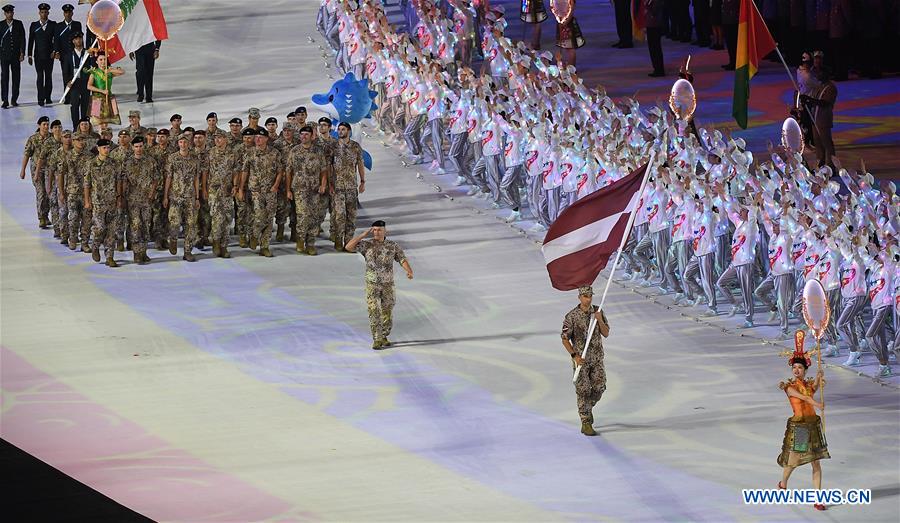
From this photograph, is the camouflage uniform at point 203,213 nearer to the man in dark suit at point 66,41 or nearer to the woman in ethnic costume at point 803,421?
the man in dark suit at point 66,41

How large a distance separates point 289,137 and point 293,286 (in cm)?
202

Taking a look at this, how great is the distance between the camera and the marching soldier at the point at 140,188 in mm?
21875

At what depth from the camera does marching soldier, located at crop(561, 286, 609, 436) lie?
1636 cm

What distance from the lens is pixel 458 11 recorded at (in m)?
29.3

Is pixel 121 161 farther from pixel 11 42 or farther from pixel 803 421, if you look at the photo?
pixel 803 421

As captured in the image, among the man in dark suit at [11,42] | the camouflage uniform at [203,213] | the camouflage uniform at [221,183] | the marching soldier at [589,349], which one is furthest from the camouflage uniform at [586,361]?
the man in dark suit at [11,42]

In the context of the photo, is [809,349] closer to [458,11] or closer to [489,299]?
[489,299]

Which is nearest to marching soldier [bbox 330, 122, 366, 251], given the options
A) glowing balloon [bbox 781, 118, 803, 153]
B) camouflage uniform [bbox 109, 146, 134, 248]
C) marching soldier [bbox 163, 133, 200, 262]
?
marching soldier [bbox 163, 133, 200, 262]

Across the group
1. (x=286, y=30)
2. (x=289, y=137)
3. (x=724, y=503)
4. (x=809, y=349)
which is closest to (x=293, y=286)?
(x=289, y=137)

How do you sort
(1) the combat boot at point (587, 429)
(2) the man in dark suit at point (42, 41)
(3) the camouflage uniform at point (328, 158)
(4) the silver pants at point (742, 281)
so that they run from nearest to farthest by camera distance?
(1) the combat boot at point (587, 429)
(4) the silver pants at point (742, 281)
(3) the camouflage uniform at point (328, 158)
(2) the man in dark suit at point (42, 41)

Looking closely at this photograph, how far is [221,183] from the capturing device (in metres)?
22.1

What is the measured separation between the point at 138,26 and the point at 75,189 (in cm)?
362

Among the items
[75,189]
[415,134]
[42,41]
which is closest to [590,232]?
[75,189]

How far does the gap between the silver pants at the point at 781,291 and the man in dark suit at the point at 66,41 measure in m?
13.1
